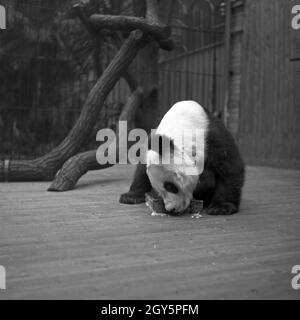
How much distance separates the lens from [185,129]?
3.40 m

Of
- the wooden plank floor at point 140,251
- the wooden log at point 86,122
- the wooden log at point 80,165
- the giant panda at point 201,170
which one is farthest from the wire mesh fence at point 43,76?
the giant panda at point 201,170

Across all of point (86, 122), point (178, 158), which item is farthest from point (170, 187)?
point (86, 122)

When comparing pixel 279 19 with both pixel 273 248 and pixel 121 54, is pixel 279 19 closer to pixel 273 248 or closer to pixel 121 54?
pixel 121 54

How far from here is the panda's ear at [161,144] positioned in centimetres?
A: 305

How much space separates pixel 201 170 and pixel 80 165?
2110 millimetres

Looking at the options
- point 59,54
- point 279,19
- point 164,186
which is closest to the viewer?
point 164,186

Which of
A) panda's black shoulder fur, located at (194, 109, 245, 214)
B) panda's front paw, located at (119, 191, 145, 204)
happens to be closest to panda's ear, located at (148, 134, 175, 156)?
panda's black shoulder fur, located at (194, 109, 245, 214)

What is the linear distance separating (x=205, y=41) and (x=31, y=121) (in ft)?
13.5

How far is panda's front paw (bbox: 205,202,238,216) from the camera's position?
3.48 meters

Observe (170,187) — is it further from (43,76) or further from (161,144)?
(43,76)

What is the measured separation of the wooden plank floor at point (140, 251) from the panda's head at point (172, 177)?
16 centimetres

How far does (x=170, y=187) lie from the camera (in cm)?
319

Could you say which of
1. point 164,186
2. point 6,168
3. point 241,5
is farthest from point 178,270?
point 241,5

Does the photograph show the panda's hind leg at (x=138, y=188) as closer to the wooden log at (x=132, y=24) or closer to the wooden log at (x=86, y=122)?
the wooden log at (x=86, y=122)
